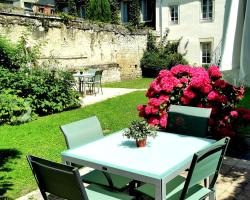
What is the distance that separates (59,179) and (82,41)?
14628 millimetres

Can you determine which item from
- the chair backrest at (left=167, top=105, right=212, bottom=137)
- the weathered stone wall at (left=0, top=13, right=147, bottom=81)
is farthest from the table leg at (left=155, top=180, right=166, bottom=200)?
the weathered stone wall at (left=0, top=13, right=147, bottom=81)

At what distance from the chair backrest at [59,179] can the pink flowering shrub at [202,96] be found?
3.21 metres

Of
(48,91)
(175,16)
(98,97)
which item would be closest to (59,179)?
(48,91)

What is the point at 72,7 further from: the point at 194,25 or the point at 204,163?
the point at 204,163

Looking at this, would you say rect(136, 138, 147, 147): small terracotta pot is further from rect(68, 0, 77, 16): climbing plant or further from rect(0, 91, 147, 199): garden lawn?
rect(68, 0, 77, 16): climbing plant

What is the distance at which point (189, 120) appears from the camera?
4.21 metres

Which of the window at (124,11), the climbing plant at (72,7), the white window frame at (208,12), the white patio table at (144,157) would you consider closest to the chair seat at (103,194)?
the white patio table at (144,157)

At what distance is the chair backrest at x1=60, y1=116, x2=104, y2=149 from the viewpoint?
3730 millimetres

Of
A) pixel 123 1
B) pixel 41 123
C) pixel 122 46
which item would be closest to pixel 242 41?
pixel 41 123

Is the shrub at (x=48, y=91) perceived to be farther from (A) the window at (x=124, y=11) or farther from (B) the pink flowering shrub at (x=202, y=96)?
(A) the window at (x=124, y=11)

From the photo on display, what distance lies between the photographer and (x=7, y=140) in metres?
7.27

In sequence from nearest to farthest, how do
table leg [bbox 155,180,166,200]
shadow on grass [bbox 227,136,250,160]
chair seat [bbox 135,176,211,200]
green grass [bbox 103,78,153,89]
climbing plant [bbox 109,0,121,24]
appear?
table leg [bbox 155,180,166,200]
chair seat [bbox 135,176,211,200]
shadow on grass [bbox 227,136,250,160]
green grass [bbox 103,78,153,89]
climbing plant [bbox 109,0,121,24]

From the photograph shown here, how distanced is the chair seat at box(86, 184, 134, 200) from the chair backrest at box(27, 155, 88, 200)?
0.51 metres

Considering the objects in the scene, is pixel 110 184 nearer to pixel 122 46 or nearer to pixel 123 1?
pixel 122 46
